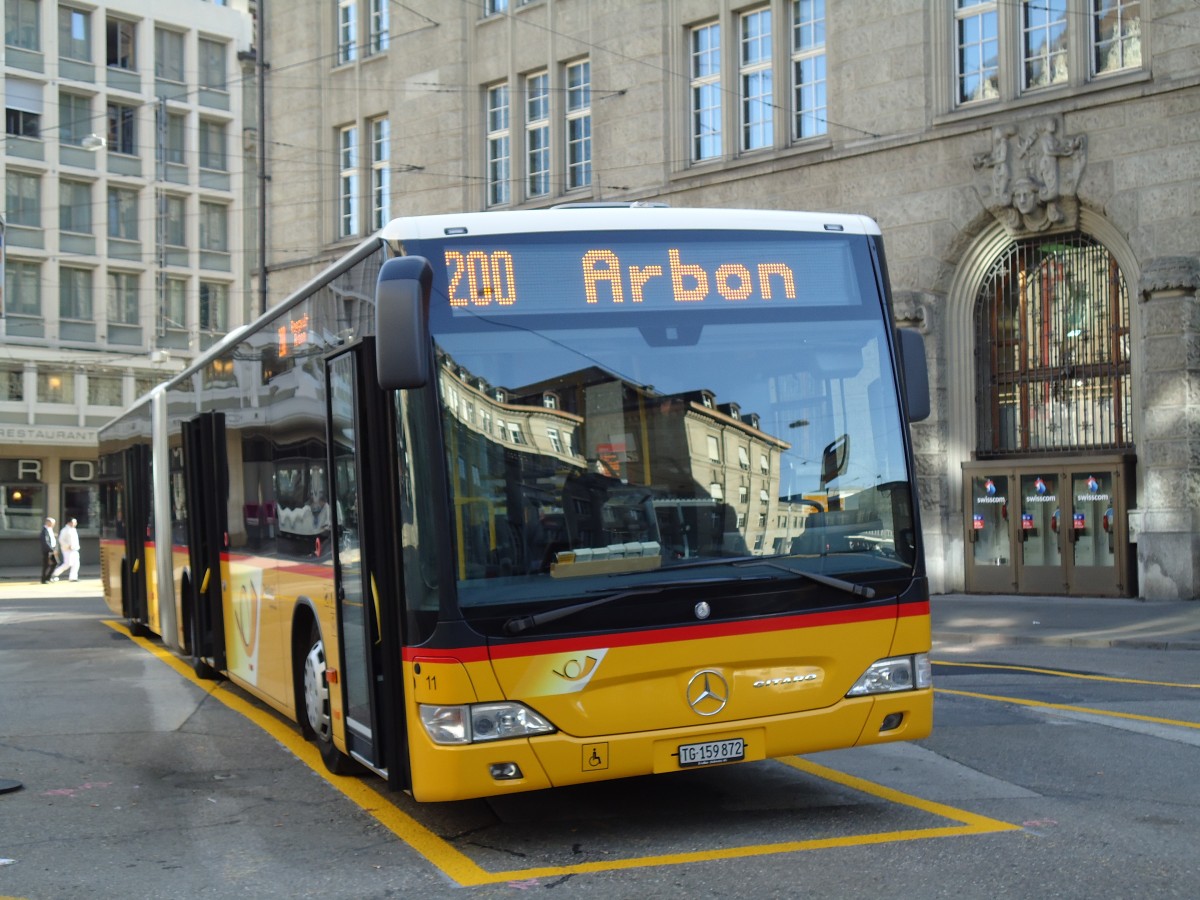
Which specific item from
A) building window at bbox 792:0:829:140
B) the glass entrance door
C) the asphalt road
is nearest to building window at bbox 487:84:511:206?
building window at bbox 792:0:829:140

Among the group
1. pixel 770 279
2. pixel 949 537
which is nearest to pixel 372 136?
pixel 949 537

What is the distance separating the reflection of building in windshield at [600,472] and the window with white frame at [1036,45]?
17854 millimetres

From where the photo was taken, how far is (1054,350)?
23562mm

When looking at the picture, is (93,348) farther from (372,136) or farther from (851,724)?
(851,724)

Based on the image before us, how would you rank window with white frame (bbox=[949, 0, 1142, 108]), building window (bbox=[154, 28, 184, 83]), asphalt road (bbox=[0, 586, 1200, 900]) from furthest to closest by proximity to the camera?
building window (bbox=[154, 28, 184, 83]) → window with white frame (bbox=[949, 0, 1142, 108]) → asphalt road (bbox=[0, 586, 1200, 900])

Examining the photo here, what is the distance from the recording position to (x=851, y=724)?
697cm

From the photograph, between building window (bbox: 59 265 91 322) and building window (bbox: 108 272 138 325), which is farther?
building window (bbox: 108 272 138 325)

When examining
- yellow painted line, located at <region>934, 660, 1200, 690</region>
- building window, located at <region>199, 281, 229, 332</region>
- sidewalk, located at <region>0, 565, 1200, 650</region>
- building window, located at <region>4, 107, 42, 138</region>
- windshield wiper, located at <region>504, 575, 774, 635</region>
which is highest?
building window, located at <region>4, 107, 42, 138</region>

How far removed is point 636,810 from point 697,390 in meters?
2.17

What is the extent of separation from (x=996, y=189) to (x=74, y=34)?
38760 millimetres

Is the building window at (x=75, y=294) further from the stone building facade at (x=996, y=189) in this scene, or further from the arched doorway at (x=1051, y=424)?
the arched doorway at (x=1051, y=424)

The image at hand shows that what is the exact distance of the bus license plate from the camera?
262 inches

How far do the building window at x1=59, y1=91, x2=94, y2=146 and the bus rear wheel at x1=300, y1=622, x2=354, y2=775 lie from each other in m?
46.9

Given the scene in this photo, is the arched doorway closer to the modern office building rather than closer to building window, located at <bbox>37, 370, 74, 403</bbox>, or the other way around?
the modern office building
